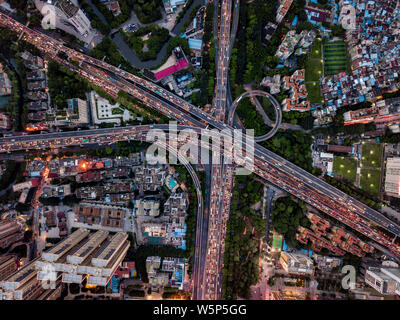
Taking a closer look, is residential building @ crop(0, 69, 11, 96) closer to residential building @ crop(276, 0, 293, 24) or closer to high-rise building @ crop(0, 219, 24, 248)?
high-rise building @ crop(0, 219, 24, 248)

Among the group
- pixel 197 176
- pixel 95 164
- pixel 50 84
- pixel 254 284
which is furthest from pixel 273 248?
pixel 50 84

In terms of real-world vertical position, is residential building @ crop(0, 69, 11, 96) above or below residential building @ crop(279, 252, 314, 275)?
above

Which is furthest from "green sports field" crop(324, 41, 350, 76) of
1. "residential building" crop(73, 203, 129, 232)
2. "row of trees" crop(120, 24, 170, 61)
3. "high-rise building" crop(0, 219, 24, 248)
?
"high-rise building" crop(0, 219, 24, 248)

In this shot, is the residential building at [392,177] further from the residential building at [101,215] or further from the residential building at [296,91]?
the residential building at [101,215]

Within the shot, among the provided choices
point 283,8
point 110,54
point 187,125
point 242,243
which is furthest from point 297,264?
point 110,54

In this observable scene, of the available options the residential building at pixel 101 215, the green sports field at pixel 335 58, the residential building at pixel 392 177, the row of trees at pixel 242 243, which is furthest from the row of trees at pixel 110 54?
the residential building at pixel 392 177

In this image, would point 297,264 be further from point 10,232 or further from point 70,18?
point 70,18

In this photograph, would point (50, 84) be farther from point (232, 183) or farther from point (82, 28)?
point (232, 183)
